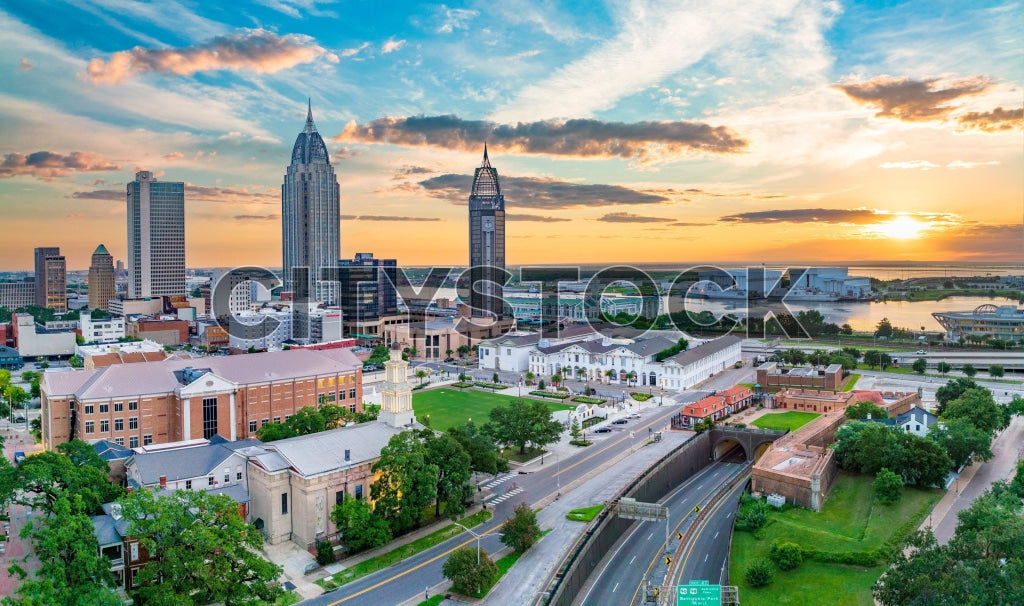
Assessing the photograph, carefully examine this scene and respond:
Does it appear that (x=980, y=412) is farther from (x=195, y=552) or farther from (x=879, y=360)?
(x=195, y=552)

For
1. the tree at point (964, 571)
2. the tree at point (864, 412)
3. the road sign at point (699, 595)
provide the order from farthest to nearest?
the tree at point (864, 412) < the road sign at point (699, 595) < the tree at point (964, 571)

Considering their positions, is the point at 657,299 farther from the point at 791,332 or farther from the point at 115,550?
the point at 115,550

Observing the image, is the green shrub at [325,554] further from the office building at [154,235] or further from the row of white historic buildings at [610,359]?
the office building at [154,235]

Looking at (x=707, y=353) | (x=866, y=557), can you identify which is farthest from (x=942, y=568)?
(x=707, y=353)

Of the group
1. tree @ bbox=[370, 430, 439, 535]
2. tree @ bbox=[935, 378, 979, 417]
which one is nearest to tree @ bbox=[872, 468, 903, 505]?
tree @ bbox=[935, 378, 979, 417]

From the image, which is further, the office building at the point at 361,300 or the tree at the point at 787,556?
the office building at the point at 361,300

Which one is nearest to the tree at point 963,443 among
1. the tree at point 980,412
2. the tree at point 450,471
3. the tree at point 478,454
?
the tree at point 980,412

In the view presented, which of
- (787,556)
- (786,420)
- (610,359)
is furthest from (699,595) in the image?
(610,359)
